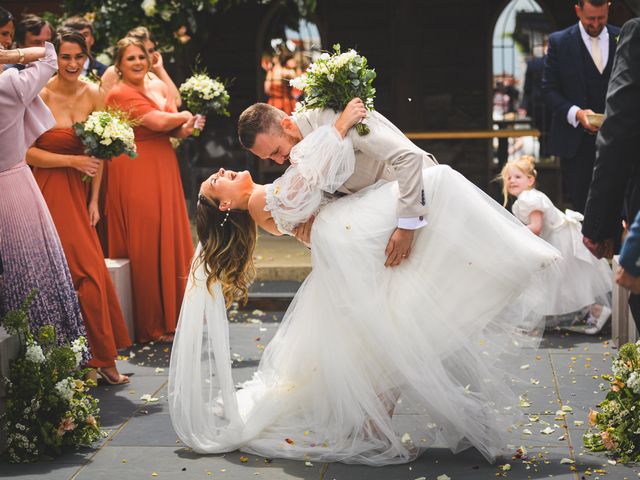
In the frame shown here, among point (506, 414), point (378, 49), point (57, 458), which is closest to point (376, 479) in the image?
point (506, 414)

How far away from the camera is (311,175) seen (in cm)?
496

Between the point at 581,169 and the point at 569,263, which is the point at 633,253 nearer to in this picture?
the point at 569,263

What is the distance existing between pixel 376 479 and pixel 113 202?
364cm

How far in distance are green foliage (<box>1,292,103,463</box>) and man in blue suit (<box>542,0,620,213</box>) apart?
173 inches

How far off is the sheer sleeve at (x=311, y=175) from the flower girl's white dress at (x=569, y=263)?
2863mm

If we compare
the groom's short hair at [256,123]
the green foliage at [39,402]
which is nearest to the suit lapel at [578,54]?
the groom's short hair at [256,123]

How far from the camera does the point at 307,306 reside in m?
5.13

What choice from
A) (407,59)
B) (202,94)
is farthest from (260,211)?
(407,59)

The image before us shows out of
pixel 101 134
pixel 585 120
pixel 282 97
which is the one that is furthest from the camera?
pixel 282 97

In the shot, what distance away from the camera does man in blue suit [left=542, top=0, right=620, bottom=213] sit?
809 centimetres

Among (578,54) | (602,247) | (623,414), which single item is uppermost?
(578,54)

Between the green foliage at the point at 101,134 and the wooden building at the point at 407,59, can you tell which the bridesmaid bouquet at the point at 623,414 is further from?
the wooden building at the point at 407,59

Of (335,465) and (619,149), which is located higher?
(619,149)

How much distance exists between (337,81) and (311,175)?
0.50m
